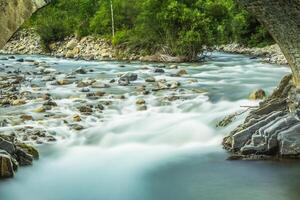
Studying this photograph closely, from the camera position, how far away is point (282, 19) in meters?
6.56

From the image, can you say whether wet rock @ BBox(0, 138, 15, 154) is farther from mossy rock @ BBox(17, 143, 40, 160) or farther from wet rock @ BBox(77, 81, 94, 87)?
wet rock @ BBox(77, 81, 94, 87)

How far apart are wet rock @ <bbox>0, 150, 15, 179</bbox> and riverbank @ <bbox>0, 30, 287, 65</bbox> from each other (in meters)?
19.6

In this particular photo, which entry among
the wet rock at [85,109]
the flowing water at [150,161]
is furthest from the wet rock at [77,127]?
the wet rock at [85,109]

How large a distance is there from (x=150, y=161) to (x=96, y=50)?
90.5ft

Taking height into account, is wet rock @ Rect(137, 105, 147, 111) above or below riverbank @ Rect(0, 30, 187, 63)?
below

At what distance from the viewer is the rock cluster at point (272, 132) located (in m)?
8.22

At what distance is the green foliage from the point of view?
91.5 ft

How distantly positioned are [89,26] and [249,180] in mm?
34211

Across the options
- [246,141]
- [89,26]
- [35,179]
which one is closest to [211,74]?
[246,141]

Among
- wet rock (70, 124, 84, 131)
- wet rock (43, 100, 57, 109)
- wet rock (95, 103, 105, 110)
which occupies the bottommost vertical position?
wet rock (70, 124, 84, 131)

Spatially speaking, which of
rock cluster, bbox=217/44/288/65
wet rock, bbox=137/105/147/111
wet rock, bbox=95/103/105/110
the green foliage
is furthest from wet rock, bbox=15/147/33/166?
rock cluster, bbox=217/44/288/65

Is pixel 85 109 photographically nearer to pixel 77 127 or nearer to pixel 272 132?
pixel 77 127

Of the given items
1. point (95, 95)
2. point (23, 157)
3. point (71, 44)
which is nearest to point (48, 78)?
point (95, 95)

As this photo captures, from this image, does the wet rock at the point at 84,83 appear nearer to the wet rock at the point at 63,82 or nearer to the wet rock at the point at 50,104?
the wet rock at the point at 63,82
